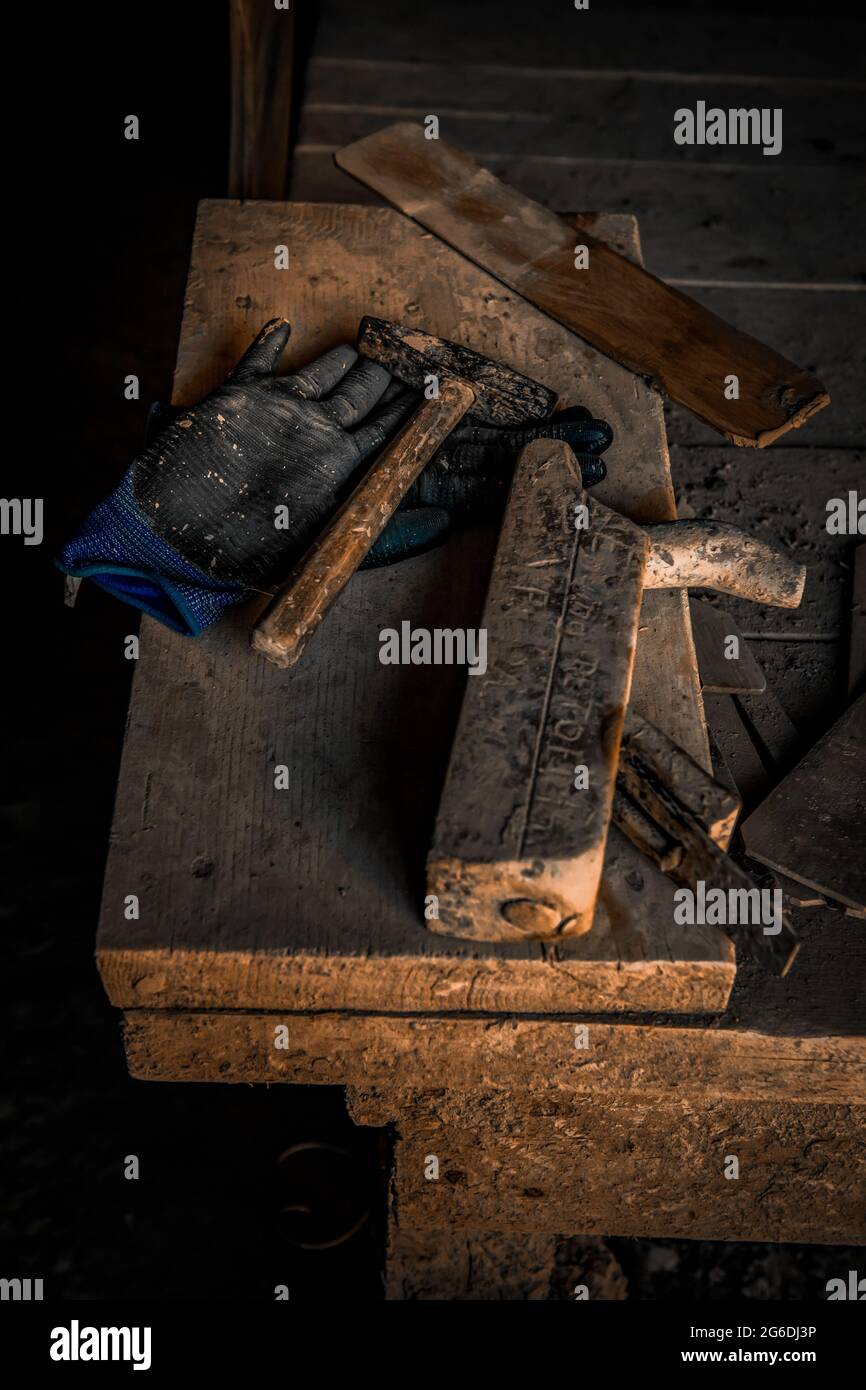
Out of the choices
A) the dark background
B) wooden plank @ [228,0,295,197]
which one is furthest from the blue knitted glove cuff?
wooden plank @ [228,0,295,197]

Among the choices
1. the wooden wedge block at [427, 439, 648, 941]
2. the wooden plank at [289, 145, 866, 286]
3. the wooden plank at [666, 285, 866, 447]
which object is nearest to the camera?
the wooden wedge block at [427, 439, 648, 941]

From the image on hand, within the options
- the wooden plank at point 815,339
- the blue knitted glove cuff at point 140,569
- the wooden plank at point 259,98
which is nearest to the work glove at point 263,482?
the blue knitted glove cuff at point 140,569

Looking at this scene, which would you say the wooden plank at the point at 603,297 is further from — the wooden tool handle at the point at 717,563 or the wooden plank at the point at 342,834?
the wooden tool handle at the point at 717,563

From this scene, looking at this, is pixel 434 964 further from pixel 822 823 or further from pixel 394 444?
pixel 394 444

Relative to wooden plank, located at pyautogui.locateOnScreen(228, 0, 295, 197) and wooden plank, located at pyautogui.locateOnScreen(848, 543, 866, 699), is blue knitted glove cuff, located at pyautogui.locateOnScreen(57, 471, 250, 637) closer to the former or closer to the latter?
wooden plank, located at pyautogui.locateOnScreen(848, 543, 866, 699)

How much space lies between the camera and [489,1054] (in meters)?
1.58

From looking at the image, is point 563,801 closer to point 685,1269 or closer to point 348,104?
point 685,1269

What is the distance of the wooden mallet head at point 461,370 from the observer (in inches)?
72.5

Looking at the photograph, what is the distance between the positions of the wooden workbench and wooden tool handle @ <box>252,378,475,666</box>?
0.10 meters

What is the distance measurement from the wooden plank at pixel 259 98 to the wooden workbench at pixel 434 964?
3.68ft

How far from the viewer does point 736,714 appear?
1875mm

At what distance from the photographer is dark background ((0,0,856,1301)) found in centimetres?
242

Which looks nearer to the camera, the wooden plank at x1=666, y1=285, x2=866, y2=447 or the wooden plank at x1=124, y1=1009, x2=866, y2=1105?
the wooden plank at x1=124, y1=1009, x2=866, y2=1105

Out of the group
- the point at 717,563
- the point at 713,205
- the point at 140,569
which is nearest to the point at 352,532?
the point at 140,569
